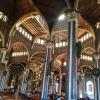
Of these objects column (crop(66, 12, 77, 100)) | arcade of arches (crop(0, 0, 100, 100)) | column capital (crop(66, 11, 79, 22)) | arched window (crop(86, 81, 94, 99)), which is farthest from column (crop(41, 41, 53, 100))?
arched window (crop(86, 81, 94, 99))

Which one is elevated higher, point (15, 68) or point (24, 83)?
point (15, 68)

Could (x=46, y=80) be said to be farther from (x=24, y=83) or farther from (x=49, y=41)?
(x=24, y=83)

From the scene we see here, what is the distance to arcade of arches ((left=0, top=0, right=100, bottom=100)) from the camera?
12594 millimetres

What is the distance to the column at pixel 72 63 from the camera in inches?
432

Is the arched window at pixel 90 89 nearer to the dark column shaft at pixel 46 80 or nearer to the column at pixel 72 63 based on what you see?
the dark column shaft at pixel 46 80

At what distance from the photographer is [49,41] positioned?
56.3 feet

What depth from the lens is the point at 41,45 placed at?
31.5 metres

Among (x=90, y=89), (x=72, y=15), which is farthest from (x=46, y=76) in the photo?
(x=90, y=89)

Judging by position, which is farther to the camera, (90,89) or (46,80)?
(90,89)

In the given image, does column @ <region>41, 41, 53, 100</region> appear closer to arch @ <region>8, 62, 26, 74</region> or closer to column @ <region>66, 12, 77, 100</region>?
column @ <region>66, 12, 77, 100</region>

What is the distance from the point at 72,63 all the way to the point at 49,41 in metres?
5.86

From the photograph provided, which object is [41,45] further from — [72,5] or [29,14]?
[72,5]

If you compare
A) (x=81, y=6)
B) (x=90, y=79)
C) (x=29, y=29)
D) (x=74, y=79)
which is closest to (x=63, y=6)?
(x=81, y=6)

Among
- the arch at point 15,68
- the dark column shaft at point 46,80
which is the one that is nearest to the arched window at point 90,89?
the arch at point 15,68
